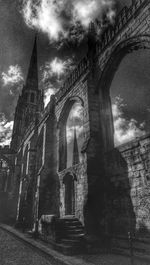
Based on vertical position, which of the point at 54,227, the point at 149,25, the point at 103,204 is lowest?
the point at 54,227

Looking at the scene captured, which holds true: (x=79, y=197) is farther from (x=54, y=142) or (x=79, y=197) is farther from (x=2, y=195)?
(x=2, y=195)

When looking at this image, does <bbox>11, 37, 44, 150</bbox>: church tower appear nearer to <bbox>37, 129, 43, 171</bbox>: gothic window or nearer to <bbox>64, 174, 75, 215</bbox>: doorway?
<bbox>37, 129, 43, 171</bbox>: gothic window

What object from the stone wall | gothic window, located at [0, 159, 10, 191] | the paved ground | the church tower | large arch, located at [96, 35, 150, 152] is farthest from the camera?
the church tower

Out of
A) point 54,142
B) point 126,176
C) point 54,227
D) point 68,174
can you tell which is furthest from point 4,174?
point 126,176

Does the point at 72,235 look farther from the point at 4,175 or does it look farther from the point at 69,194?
the point at 4,175

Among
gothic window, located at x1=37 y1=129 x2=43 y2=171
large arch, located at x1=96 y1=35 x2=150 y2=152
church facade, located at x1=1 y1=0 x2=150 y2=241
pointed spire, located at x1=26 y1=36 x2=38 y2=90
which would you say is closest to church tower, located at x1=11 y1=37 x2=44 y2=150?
pointed spire, located at x1=26 y1=36 x2=38 y2=90

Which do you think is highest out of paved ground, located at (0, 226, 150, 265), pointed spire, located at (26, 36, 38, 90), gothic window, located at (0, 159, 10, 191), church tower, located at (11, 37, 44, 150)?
pointed spire, located at (26, 36, 38, 90)

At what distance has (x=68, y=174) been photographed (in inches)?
397

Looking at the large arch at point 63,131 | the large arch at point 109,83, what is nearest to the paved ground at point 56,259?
the large arch at point 109,83

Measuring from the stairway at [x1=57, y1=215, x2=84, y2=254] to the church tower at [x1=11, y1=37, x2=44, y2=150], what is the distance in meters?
24.9

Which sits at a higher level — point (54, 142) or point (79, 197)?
point (54, 142)

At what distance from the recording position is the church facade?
6.50 m

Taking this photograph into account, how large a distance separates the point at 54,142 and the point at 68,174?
3245 millimetres

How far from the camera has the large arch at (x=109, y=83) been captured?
7.99 metres
